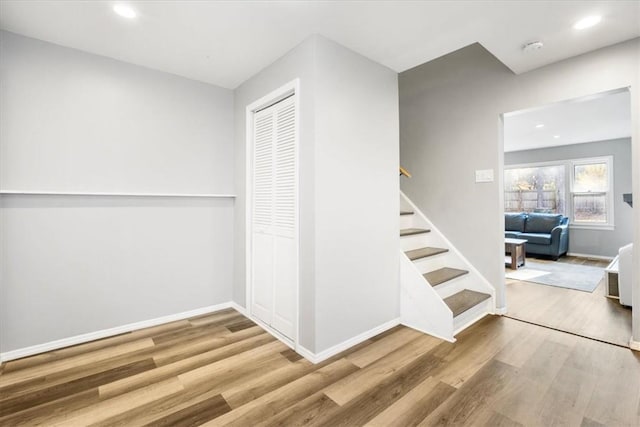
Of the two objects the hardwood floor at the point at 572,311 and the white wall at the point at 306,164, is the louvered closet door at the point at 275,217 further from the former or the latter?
the hardwood floor at the point at 572,311

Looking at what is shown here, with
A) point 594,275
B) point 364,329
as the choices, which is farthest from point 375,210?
point 594,275

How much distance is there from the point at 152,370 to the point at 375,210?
2137 mm

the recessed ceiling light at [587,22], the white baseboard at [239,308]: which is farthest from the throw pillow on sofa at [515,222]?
the white baseboard at [239,308]

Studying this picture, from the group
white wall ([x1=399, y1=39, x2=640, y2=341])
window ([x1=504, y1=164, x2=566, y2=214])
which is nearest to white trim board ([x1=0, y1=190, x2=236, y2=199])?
white wall ([x1=399, y1=39, x2=640, y2=341])

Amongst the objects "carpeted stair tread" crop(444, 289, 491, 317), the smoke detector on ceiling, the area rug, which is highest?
the smoke detector on ceiling

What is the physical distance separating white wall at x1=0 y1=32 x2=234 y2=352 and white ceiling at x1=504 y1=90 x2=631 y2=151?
375 cm

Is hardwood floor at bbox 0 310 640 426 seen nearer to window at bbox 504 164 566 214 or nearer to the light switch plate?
the light switch plate

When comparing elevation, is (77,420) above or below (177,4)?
below

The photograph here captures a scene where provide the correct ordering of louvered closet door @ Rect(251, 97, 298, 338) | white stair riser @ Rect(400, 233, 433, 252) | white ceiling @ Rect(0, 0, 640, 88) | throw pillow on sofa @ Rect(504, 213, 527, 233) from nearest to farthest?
white ceiling @ Rect(0, 0, 640, 88)
louvered closet door @ Rect(251, 97, 298, 338)
white stair riser @ Rect(400, 233, 433, 252)
throw pillow on sofa @ Rect(504, 213, 527, 233)

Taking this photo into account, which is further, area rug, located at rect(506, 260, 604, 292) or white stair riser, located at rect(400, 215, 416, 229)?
area rug, located at rect(506, 260, 604, 292)

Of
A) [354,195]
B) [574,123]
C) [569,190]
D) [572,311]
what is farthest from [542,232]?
[354,195]

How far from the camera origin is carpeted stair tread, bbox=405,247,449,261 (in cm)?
310

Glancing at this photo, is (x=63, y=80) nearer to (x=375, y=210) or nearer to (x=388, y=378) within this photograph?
(x=375, y=210)

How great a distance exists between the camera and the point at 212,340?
2.54 meters
